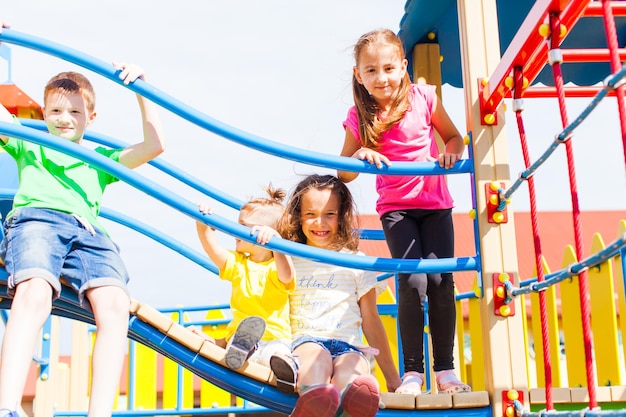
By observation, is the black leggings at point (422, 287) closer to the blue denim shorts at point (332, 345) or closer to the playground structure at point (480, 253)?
the blue denim shorts at point (332, 345)

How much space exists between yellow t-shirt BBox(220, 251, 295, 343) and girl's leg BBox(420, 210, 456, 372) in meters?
0.53

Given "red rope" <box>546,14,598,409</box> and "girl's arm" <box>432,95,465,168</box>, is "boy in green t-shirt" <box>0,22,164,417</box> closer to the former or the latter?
"girl's arm" <box>432,95,465,168</box>

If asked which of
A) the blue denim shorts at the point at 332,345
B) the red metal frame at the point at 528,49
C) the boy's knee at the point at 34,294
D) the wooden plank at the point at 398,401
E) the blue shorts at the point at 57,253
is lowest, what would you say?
the wooden plank at the point at 398,401

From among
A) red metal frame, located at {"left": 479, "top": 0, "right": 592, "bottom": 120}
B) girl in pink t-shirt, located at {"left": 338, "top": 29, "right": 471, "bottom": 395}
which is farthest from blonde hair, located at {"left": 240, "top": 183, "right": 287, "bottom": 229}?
red metal frame, located at {"left": 479, "top": 0, "right": 592, "bottom": 120}

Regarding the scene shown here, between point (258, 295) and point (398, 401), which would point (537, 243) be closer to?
point (398, 401)

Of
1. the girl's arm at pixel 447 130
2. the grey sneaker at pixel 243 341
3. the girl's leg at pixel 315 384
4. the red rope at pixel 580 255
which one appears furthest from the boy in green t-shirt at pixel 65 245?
the red rope at pixel 580 255

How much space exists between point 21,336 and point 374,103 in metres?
1.48

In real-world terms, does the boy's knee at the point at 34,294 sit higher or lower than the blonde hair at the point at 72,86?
lower

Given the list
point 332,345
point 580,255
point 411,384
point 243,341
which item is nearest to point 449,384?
point 411,384

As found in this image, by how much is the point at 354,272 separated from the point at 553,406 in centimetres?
94

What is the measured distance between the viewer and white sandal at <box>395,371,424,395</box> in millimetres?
2438

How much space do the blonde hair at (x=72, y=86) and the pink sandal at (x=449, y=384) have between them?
4.95ft

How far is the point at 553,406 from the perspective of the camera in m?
2.20

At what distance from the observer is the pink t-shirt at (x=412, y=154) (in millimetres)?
2814
